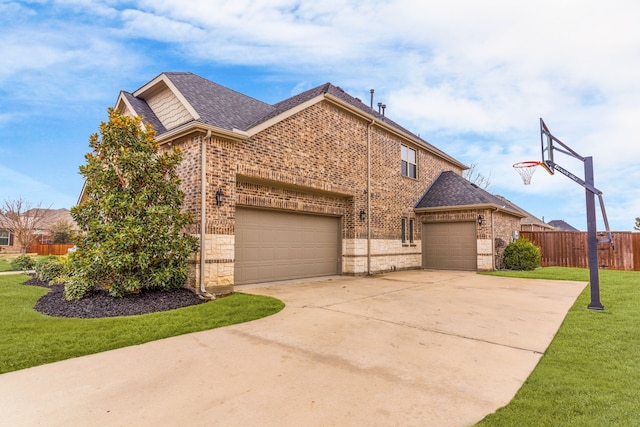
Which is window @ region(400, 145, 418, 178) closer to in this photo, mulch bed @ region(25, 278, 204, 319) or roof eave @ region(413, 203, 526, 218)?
roof eave @ region(413, 203, 526, 218)

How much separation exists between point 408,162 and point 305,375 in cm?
1443

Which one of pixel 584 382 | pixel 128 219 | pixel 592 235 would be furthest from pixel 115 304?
pixel 592 235

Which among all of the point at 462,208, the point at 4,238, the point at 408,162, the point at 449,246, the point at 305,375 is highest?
the point at 408,162

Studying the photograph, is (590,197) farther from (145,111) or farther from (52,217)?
(52,217)

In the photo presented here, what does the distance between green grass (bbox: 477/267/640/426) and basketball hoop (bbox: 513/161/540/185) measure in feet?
17.3

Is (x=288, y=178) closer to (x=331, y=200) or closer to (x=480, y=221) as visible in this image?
(x=331, y=200)

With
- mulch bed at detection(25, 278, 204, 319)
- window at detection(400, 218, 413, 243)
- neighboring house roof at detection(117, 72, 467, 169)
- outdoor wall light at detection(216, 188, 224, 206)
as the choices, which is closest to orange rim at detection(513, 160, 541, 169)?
neighboring house roof at detection(117, 72, 467, 169)

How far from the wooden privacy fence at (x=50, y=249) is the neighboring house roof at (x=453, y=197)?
2949 cm

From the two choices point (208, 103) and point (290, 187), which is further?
point (290, 187)

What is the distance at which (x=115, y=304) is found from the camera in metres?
6.88

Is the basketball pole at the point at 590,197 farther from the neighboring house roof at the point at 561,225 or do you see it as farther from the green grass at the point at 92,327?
the neighboring house roof at the point at 561,225

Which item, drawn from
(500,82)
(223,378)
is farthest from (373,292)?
(500,82)

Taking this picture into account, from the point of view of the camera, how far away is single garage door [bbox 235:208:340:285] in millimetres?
9859

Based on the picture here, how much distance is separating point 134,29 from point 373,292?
10461 mm
